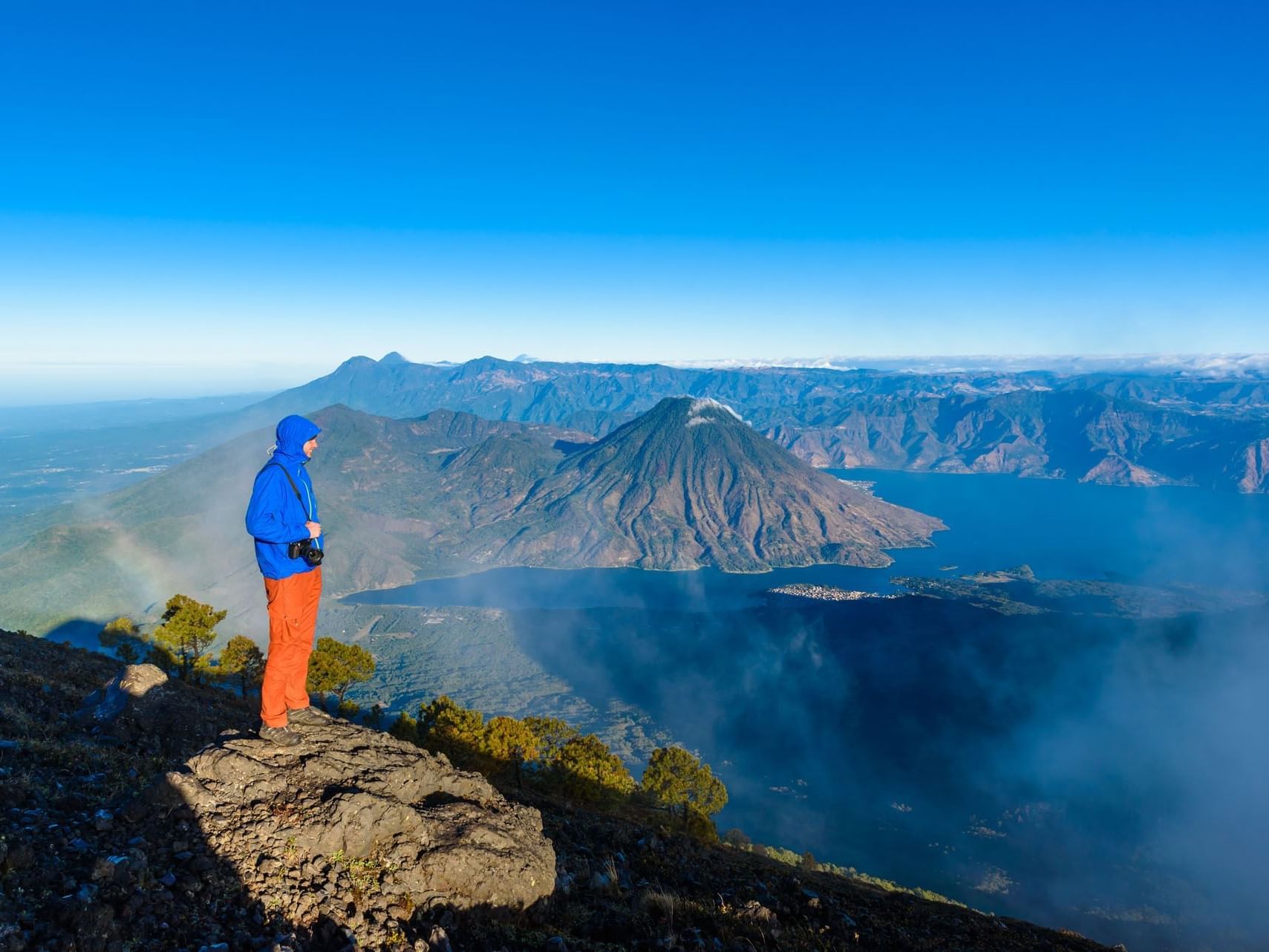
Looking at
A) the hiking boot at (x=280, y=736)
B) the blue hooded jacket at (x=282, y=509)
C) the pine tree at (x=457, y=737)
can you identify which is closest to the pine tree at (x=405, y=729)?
the pine tree at (x=457, y=737)

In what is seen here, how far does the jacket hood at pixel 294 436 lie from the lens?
945 cm

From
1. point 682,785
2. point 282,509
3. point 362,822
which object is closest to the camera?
point 362,822

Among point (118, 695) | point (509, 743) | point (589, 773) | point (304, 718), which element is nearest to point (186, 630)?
point (509, 743)

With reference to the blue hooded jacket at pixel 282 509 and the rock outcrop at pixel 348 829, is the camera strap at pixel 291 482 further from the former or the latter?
the rock outcrop at pixel 348 829

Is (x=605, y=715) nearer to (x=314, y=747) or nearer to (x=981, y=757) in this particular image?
(x=981, y=757)

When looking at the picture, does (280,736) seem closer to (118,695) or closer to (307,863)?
(307,863)

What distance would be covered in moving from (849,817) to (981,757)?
44806mm

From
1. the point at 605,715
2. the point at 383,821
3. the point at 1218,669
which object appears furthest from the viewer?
the point at 1218,669

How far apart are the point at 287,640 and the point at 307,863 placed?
10.6 feet

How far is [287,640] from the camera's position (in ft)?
31.4

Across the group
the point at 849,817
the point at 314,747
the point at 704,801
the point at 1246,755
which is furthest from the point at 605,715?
the point at 314,747

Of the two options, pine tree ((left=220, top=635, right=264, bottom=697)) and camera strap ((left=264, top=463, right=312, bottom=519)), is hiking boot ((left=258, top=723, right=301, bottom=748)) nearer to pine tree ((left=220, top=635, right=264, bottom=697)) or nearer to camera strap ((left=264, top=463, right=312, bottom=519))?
camera strap ((left=264, top=463, right=312, bottom=519))

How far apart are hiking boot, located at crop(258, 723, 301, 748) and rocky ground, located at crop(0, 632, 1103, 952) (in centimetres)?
20

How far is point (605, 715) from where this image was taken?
160m
